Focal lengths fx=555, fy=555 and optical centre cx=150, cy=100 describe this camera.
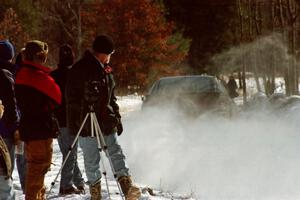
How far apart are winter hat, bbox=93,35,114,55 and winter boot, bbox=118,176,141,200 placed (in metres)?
1.56

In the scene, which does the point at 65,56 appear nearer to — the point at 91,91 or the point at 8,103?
the point at 91,91

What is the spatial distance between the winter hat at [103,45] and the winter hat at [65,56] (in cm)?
99

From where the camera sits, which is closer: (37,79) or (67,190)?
(37,79)

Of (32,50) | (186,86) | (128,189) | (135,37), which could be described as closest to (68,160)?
(128,189)

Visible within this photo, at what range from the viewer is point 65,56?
7617 millimetres

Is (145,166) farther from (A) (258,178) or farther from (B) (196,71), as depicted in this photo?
(B) (196,71)

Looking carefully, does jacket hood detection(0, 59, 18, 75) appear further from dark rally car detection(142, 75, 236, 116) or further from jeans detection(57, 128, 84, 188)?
dark rally car detection(142, 75, 236, 116)

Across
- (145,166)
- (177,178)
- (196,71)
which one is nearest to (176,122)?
(145,166)

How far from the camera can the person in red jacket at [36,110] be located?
20.3 ft

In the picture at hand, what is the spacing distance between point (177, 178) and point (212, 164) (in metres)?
1.11

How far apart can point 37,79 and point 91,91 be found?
658 millimetres

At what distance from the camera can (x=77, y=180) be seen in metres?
8.08

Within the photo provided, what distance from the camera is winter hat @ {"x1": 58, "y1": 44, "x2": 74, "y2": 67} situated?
7590 millimetres

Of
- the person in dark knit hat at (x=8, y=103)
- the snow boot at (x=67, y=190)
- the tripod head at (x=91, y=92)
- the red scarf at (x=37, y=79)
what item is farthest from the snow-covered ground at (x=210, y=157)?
the red scarf at (x=37, y=79)
